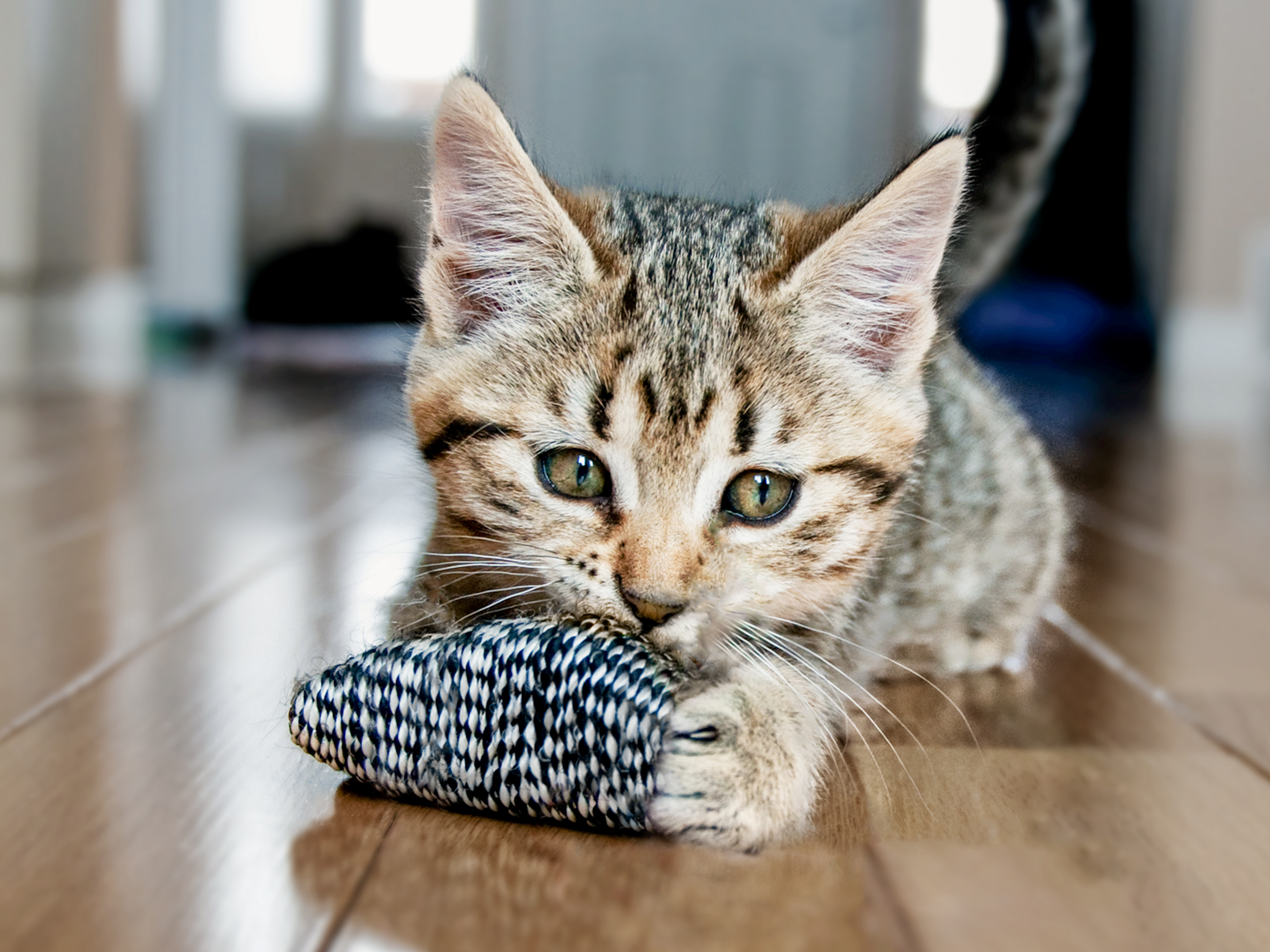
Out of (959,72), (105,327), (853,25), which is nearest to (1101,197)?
(959,72)

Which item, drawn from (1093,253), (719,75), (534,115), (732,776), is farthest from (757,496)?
(719,75)

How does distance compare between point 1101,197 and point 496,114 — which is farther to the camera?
point 1101,197

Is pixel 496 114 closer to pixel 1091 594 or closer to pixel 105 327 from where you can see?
pixel 1091 594

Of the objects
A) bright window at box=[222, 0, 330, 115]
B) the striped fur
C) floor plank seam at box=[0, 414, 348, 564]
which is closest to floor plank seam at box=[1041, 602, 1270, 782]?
the striped fur

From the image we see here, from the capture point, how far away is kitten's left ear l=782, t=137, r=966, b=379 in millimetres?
1018

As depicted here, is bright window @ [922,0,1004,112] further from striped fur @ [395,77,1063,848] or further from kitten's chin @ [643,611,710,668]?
kitten's chin @ [643,611,710,668]

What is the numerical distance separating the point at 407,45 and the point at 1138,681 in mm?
6426

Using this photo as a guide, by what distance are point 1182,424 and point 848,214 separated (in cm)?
310

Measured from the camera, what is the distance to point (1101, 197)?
602 centimetres

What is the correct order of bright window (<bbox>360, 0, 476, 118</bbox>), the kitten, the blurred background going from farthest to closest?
bright window (<bbox>360, 0, 476, 118</bbox>), the blurred background, the kitten

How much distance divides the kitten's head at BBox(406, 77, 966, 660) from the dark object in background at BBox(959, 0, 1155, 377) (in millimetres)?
4753

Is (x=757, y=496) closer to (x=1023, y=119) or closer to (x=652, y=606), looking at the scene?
(x=652, y=606)

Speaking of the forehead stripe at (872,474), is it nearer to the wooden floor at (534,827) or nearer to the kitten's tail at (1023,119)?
the wooden floor at (534,827)

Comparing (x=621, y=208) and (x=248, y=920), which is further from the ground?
(x=621, y=208)
